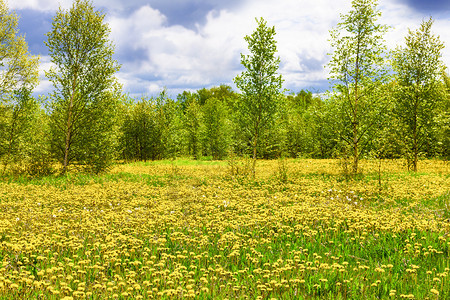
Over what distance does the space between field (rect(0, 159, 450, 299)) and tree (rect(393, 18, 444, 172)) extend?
13431mm

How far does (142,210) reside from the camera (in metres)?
8.58

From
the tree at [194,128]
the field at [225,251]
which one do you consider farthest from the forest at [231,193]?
the tree at [194,128]

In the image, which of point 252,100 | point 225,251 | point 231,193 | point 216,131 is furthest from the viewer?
point 216,131

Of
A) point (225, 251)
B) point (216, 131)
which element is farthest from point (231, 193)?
point (216, 131)

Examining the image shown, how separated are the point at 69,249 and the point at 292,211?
542 centimetres

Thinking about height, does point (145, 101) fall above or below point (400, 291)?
above

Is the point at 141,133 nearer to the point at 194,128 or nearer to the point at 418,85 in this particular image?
the point at 194,128

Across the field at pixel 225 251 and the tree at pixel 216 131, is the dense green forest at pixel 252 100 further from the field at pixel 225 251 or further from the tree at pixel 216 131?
the tree at pixel 216 131

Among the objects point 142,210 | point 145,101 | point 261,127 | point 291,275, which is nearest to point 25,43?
point 145,101

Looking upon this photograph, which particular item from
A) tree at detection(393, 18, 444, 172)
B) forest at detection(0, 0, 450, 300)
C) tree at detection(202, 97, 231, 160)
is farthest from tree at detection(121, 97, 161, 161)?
tree at detection(393, 18, 444, 172)

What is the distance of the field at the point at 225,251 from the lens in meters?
4.27

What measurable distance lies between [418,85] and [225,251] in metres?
22.8

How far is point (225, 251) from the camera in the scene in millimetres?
5969

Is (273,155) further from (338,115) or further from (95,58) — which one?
(95,58)
